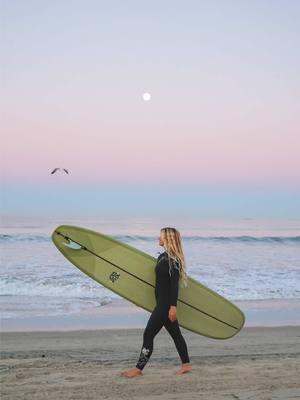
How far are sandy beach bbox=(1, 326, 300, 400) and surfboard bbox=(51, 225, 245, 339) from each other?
44 cm

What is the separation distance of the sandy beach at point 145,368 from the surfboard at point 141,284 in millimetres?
438

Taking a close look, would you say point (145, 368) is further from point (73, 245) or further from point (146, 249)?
point (146, 249)

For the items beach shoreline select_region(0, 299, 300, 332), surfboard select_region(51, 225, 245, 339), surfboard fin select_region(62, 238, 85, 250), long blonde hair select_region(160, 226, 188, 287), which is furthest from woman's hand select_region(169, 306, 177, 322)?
beach shoreline select_region(0, 299, 300, 332)

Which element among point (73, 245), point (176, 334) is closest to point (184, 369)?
point (176, 334)

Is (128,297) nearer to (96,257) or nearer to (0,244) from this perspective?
(96,257)

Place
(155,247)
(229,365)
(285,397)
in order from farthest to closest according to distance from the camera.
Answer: (155,247)
(229,365)
(285,397)

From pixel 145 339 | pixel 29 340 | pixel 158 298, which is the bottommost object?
pixel 29 340

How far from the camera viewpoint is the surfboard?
19.8 ft

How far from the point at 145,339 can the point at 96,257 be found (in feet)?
4.53

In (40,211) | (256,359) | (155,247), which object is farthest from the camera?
(40,211)

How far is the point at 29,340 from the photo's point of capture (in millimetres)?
7637

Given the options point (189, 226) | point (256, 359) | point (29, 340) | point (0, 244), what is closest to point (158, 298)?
point (256, 359)

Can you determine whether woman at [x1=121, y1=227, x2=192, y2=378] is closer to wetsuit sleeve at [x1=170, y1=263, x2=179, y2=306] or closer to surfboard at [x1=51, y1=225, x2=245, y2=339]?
wetsuit sleeve at [x1=170, y1=263, x2=179, y2=306]

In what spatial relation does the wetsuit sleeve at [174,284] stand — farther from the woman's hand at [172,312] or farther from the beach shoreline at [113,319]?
the beach shoreline at [113,319]
